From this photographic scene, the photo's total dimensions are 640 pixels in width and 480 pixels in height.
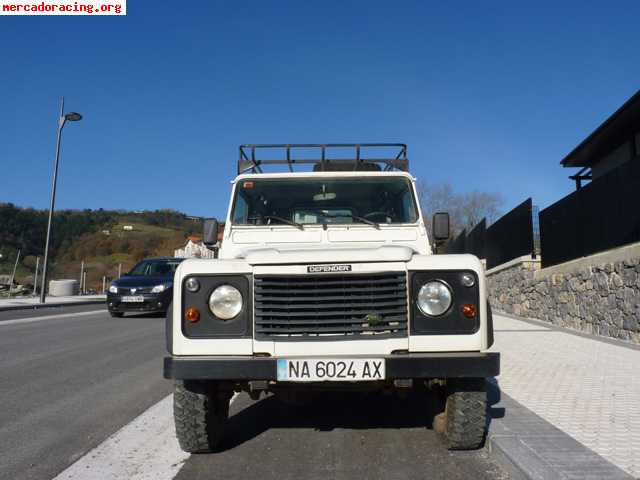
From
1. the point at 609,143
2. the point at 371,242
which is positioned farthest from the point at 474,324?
the point at 609,143

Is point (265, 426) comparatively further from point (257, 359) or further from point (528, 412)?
point (528, 412)

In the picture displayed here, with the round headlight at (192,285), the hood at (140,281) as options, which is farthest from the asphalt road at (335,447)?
the hood at (140,281)

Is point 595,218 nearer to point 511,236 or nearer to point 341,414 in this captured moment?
point 511,236

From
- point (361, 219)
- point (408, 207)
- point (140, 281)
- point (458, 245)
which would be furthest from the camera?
point (458, 245)

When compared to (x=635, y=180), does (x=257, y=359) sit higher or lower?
lower

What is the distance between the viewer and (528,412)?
4426 mm

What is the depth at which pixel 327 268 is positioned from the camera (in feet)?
11.9

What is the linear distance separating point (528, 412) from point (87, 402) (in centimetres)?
398

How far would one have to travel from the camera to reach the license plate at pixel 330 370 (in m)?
3.50

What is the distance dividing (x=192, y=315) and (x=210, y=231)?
189 cm

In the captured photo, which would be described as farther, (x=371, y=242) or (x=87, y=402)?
(x=87, y=402)

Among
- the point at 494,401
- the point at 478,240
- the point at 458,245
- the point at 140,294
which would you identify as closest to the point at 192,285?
the point at 494,401

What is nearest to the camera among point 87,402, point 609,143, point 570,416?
point 570,416

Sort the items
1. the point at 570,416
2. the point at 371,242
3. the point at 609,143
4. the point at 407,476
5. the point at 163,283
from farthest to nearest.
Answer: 1. the point at 609,143
2. the point at 163,283
3. the point at 371,242
4. the point at 570,416
5. the point at 407,476
